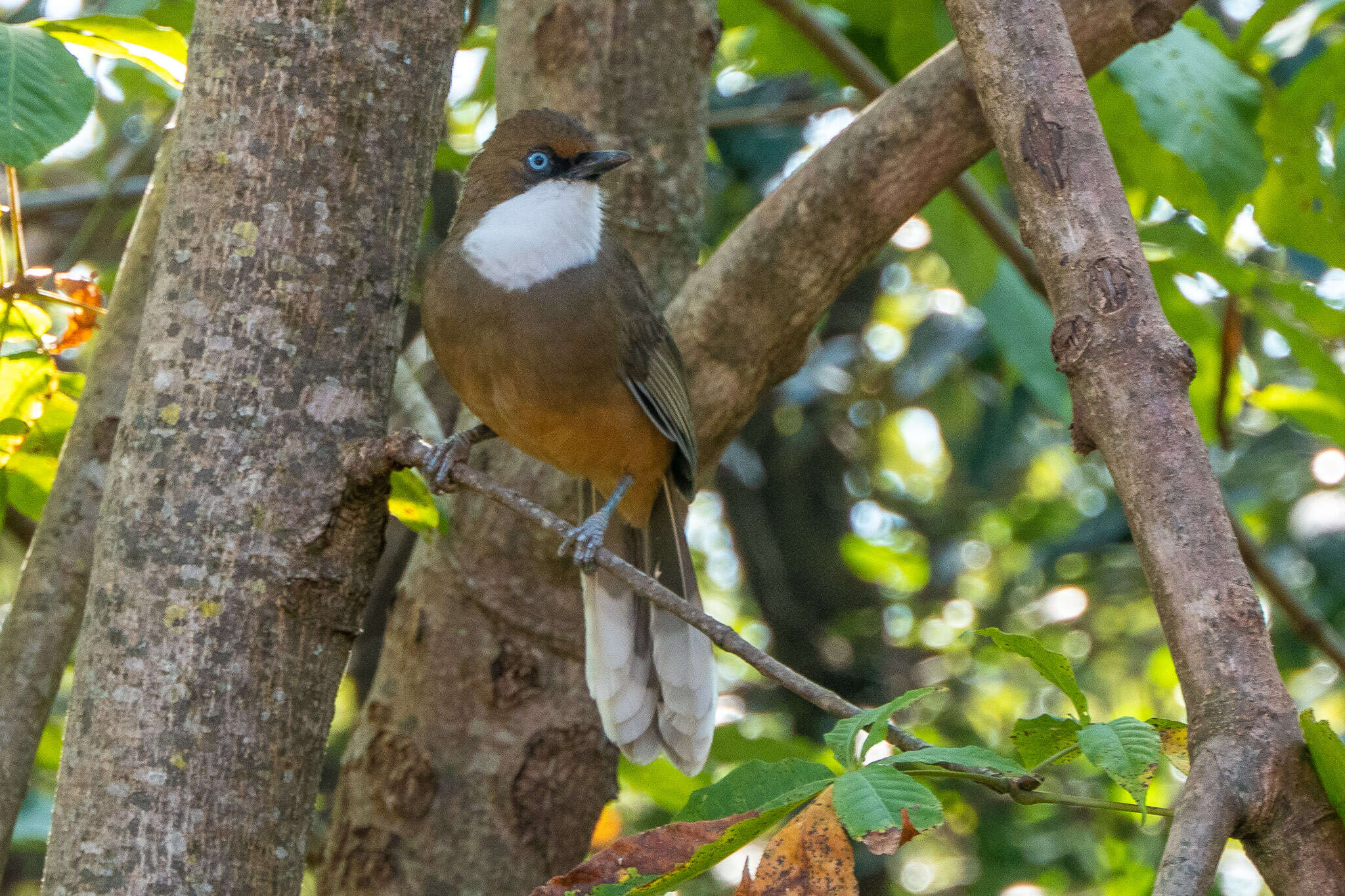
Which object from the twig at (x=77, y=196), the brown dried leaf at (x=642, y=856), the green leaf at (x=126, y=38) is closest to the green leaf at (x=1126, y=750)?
the brown dried leaf at (x=642, y=856)

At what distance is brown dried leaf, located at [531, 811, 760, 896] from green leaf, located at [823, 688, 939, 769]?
0.47ft

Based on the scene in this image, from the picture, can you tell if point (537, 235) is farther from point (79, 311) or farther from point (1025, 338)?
point (1025, 338)

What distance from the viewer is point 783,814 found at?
1.48m

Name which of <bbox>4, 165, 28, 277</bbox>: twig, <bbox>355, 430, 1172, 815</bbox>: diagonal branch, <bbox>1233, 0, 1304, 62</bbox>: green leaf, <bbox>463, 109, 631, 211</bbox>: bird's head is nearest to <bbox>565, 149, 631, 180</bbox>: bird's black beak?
<bbox>463, 109, 631, 211</bbox>: bird's head

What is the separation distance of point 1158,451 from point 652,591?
0.74m

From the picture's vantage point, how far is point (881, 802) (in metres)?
1.33

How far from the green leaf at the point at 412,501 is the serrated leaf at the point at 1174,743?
57.5 inches

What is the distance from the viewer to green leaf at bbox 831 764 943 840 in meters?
1.30

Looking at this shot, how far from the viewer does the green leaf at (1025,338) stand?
3.85 meters

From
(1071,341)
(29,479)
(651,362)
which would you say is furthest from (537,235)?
(1071,341)

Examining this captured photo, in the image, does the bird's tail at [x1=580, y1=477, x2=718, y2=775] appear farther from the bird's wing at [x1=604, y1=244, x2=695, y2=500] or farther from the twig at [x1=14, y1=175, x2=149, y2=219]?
the twig at [x1=14, y1=175, x2=149, y2=219]

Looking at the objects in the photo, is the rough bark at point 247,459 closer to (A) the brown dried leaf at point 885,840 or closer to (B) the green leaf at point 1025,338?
(A) the brown dried leaf at point 885,840

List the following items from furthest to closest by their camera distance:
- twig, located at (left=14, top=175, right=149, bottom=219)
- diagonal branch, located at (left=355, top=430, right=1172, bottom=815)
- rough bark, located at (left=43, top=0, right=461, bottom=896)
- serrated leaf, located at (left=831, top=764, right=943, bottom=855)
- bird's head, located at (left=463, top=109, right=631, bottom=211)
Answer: twig, located at (left=14, top=175, right=149, bottom=219)
bird's head, located at (left=463, top=109, right=631, bottom=211)
rough bark, located at (left=43, top=0, right=461, bottom=896)
diagonal branch, located at (left=355, top=430, right=1172, bottom=815)
serrated leaf, located at (left=831, top=764, right=943, bottom=855)

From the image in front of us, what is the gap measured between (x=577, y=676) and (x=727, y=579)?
200 inches
